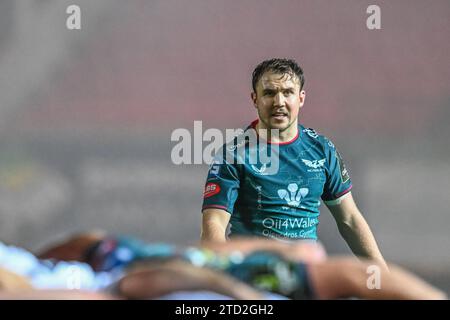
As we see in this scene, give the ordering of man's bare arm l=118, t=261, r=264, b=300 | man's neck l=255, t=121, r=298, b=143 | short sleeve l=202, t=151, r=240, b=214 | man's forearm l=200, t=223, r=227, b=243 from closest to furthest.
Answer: man's bare arm l=118, t=261, r=264, b=300
man's forearm l=200, t=223, r=227, b=243
short sleeve l=202, t=151, r=240, b=214
man's neck l=255, t=121, r=298, b=143

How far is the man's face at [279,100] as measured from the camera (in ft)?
7.27

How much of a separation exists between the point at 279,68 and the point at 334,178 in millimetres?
441

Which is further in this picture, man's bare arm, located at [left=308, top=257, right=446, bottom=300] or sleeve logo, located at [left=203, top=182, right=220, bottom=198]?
sleeve logo, located at [left=203, top=182, right=220, bottom=198]

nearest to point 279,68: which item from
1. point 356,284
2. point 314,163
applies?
point 314,163

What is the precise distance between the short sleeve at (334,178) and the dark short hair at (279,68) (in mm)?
269

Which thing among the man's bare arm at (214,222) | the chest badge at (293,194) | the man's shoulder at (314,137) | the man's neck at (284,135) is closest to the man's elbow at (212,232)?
the man's bare arm at (214,222)

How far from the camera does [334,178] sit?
226 cm

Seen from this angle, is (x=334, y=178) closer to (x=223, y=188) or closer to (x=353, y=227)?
(x=353, y=227)

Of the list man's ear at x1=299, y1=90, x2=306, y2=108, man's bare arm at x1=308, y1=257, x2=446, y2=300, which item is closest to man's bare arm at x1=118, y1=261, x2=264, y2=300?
man's bare arm at x1=308, y1=257, x2=446, y2=300

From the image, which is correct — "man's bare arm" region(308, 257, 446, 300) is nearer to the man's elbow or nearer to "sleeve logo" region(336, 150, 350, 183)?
the man's elbow

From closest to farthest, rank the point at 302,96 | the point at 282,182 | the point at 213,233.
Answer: the point at 213,233 < the point at 282,182 < the point at 302,96

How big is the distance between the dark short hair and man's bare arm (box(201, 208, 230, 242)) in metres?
0.49

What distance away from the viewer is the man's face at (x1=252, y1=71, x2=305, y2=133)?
2.22m

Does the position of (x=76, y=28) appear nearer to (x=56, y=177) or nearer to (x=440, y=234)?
(x=56, y=177)
